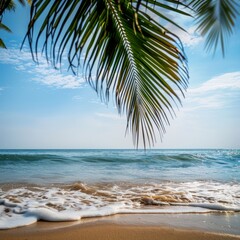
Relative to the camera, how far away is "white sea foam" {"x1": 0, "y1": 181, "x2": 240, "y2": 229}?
12.6 feet

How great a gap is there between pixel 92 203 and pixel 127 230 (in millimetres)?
1698

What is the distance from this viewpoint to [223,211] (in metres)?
4.26

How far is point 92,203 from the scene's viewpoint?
473cm

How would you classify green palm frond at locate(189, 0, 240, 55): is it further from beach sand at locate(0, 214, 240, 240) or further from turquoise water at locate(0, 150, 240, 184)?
beach sand at locate(0, 214, 240, 240)

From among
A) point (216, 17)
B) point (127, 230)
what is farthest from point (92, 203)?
point (216, 17)

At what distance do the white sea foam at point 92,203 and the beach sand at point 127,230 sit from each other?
274 millimetres

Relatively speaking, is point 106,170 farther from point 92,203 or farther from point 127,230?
point 127,230

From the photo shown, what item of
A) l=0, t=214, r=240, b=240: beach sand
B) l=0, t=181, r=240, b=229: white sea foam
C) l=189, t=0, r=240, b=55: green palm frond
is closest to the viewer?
l=189, t=0, r=240, b=55: green palm frond

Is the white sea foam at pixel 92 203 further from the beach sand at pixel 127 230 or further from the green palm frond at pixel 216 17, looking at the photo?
the green palm frond at pixel 216 17

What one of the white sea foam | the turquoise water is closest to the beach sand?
the white sea foam

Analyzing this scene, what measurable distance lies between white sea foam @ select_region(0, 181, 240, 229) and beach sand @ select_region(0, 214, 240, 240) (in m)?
0.27

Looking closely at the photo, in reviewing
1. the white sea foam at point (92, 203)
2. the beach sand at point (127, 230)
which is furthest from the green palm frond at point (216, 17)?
the white sea foam at point (92, 203)

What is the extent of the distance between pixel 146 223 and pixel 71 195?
232cm

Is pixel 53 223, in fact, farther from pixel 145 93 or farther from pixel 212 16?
pixel 212 16
